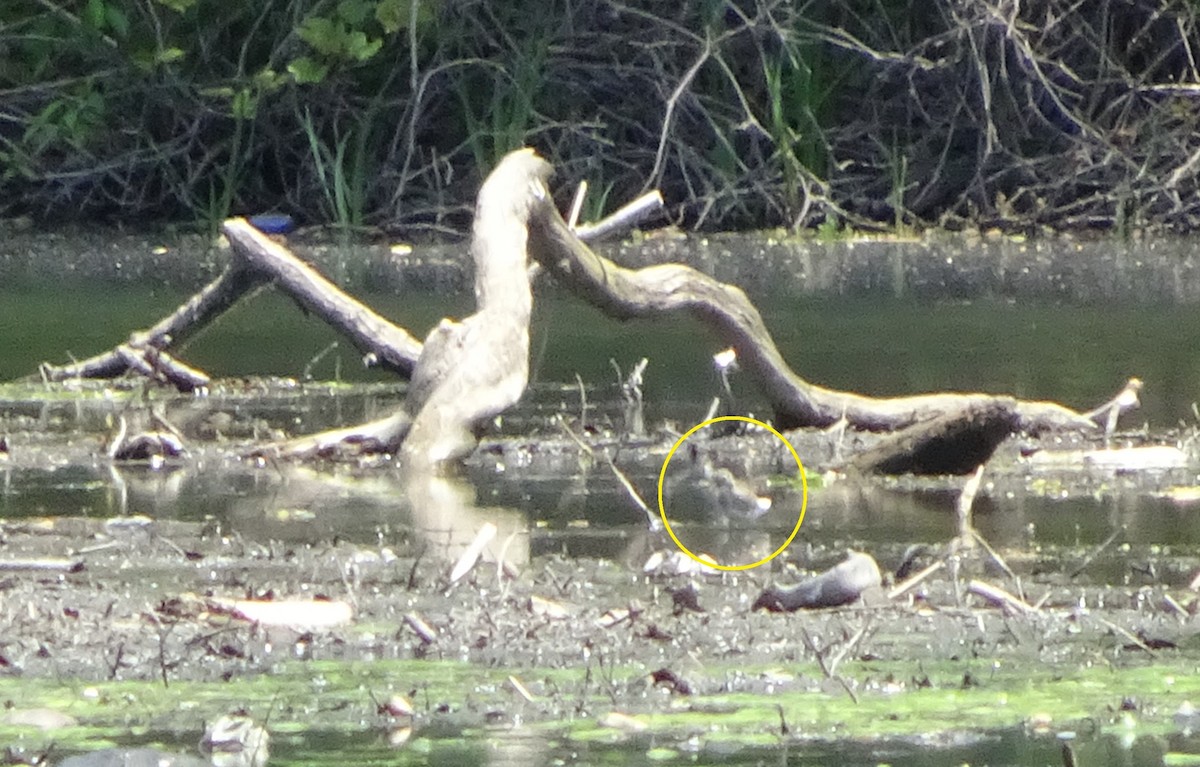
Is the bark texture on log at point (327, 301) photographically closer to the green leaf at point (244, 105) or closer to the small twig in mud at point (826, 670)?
the small twig in mud at point (826, 670)

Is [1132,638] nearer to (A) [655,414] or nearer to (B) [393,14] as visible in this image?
(A) [655,414]

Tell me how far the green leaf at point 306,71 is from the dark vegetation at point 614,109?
0.03 metres

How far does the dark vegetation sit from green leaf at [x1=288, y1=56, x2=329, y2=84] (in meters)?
0.03

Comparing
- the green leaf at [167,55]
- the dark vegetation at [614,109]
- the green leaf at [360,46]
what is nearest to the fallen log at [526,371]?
the green leaf at [360,46]

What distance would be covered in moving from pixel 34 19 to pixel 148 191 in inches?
51.9

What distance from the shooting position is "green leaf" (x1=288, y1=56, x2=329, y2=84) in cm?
1689

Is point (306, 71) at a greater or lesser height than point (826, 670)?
greater

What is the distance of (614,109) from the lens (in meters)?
18.0

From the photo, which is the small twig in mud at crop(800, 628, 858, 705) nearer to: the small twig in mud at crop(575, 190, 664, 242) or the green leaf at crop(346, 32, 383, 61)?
the small twig in mud at crop(575, 190, 664, 242)

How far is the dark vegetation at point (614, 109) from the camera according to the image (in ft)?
56.0

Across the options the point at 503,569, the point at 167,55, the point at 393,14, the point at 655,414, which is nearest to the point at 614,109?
the point at 393,14

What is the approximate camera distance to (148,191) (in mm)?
18125

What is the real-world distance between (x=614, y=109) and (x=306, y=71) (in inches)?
83.9

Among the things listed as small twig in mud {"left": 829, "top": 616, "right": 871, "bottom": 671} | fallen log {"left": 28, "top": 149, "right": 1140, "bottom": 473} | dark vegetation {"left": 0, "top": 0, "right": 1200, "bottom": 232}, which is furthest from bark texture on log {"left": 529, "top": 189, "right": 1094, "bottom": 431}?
dark vegetation {"left": 0, "top": 0, "right": 1200, "bottom": 232}
